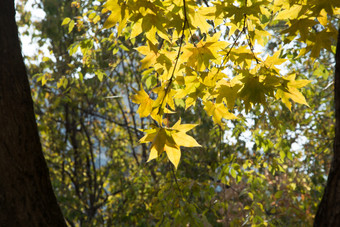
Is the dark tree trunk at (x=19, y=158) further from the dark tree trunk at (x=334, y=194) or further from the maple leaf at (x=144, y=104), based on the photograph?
the dark tree trunk at (x=334, y=194)

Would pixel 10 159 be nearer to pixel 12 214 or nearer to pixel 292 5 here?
pixel 12 214

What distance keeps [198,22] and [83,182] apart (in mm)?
5235

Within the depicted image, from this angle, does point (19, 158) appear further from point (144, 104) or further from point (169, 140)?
point (169, 140)

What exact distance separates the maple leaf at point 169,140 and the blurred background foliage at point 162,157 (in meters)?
0.84

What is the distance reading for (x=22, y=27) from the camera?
18.7ft

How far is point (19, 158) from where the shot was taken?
1633mm

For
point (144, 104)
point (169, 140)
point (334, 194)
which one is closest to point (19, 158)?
point (144, 104)

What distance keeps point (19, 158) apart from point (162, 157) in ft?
4.30

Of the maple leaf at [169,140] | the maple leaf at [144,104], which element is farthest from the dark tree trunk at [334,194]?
the maple leaf at [144,104]

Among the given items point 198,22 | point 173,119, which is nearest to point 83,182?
point 173,119

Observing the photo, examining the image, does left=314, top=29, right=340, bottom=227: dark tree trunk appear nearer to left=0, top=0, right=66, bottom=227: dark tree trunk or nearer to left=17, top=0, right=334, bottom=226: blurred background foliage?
left=17, top=0, right=334, bottom=226: blurred background foliage

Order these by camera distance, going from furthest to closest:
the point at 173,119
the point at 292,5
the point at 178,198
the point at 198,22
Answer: the point at 173,119
the point at 178,198
the point at 198,22
the point at 292,5

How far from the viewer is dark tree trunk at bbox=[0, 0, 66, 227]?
1.59 m

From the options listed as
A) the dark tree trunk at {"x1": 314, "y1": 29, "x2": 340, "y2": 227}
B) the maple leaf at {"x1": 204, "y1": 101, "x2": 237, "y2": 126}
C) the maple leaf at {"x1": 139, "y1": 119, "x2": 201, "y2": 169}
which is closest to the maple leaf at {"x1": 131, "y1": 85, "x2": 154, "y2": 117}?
the maple leaf at {"x1": 139, "y1": 119, "x2": 201, "y2": 169}
